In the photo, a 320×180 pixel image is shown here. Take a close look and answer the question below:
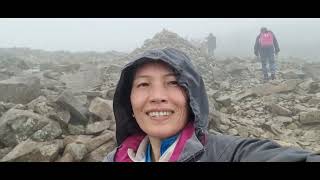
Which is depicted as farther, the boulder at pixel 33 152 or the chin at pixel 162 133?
the boulder at pixel 33 152

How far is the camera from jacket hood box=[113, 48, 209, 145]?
→ 2.30 metres

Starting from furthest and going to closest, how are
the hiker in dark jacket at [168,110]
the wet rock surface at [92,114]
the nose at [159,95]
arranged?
1. the wet rock surface at [92,114]
2. the nose at [159,95]
3. the hiker in dark jacket at [168,110]

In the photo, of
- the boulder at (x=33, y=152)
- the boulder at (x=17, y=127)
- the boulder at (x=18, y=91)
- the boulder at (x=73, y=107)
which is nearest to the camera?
the boulder at (x=33, y=152)

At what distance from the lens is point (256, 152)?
1705 mm

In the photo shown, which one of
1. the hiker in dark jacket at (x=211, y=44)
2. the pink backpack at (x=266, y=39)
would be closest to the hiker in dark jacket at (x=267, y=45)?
the pink backpack at (x=266, y=39)

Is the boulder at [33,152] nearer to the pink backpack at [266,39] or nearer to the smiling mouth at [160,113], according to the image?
the smiling mouth at [160,113]

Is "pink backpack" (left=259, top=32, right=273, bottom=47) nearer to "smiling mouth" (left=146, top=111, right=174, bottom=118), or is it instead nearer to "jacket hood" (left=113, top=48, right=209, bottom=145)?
"jacket hood" (left=113, top=48, right=209, bottom=145)

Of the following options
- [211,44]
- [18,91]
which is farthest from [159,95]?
[211,44]

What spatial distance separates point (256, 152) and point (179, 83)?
737 millimetres

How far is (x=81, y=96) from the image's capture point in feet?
33.1

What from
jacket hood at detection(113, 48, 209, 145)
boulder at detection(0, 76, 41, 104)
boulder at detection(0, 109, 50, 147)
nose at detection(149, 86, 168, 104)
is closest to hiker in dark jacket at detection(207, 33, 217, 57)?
boulder at detection(0, 76, 41, 104)

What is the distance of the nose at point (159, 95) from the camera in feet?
7.50

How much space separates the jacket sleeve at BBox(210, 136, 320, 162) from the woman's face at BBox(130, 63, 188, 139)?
1.22 feet
